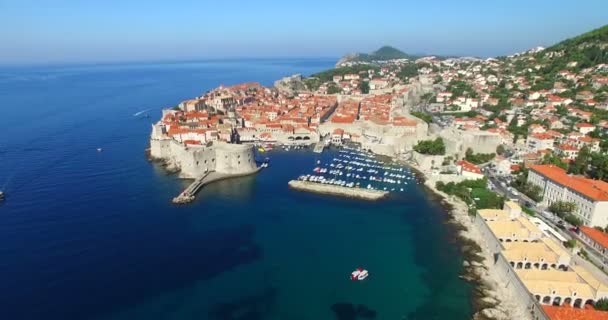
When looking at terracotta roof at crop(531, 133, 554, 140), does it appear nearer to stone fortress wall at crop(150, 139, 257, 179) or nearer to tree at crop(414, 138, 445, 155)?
tree at crop(414, 138, 445, 155)

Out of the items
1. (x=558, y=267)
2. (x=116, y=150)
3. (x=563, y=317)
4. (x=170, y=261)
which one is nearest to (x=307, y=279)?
(x=170, y=261)

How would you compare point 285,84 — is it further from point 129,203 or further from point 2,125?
point 129,203

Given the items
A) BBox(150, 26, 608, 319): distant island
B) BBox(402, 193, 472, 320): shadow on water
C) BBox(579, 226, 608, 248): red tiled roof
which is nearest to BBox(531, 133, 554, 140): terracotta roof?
BBox(150, 26, 608, 319): distant island

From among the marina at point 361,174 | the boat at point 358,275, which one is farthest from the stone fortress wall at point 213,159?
the boat at point 358,275

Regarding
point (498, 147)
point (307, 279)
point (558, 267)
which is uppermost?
point (498, 147)

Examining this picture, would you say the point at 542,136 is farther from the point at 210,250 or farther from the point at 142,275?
the point at 142,275

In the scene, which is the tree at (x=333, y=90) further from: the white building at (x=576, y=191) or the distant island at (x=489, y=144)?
the white building at (x=576, y=191)
